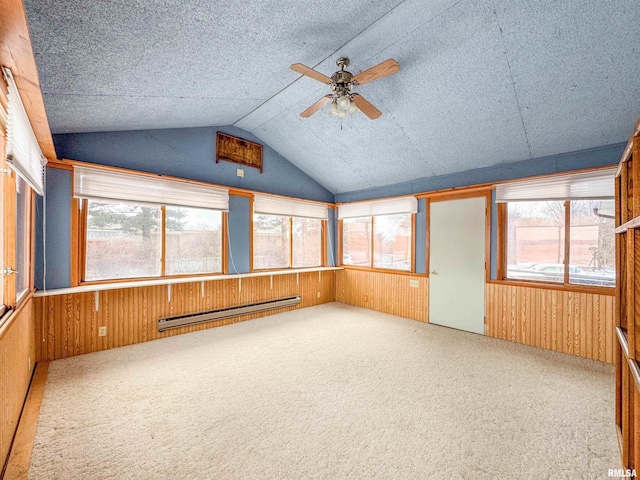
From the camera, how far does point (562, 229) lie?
351 cm

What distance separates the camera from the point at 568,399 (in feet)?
7.75

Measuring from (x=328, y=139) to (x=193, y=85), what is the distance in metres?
2.15

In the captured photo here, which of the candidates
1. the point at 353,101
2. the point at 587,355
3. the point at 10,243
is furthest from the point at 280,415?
the point at 587,355

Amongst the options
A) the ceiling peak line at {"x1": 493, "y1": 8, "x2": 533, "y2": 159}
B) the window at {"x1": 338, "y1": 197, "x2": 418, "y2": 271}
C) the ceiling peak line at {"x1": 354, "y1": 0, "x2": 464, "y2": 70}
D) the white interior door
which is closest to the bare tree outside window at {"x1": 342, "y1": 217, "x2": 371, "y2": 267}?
the window at {"x1": 338, "y1": 197, "x2": 418, "y2": 271}

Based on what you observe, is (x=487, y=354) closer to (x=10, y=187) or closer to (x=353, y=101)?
(x=353, y=101)

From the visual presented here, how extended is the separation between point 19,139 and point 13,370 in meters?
1.59

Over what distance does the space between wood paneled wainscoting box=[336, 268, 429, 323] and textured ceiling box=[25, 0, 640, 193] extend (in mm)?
2245

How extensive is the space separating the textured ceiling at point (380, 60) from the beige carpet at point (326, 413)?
8.35 feet

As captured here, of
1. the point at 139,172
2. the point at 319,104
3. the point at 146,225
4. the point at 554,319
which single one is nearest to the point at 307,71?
the point at 319,104

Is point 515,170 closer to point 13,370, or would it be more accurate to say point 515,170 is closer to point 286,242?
point 286,242

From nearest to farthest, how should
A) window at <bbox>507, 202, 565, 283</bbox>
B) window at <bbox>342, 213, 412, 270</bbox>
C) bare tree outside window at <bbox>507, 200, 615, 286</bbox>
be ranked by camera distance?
bare tree outside window at <bbox>507, 200, 615, 286</bbox> < window at <bbox>507, 202, 565, 283</bbox> < window at <bbox>342, 213, 412, 270</bbox>

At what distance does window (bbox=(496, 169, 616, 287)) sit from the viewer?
3.20m

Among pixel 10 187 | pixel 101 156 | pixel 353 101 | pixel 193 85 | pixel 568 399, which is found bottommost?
pixel 568 399

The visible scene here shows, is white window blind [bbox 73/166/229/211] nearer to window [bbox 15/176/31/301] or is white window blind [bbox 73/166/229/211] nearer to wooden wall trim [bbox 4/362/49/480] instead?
window [bbox 15/176/31/301]
